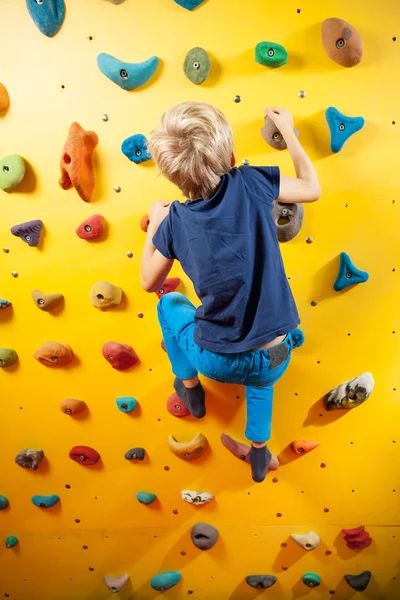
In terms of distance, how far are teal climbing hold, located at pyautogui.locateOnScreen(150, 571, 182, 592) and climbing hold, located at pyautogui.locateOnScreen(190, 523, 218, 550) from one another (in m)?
0.19

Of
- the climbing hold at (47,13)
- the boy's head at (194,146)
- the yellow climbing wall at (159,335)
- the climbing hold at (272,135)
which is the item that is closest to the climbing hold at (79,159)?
the yellow climbing wall at (159,335)

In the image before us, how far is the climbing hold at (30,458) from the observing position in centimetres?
155

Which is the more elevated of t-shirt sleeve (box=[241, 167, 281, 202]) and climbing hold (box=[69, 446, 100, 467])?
t-shirt sleeve (box=[241, 167, 281, 202])

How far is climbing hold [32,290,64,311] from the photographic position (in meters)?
1.36

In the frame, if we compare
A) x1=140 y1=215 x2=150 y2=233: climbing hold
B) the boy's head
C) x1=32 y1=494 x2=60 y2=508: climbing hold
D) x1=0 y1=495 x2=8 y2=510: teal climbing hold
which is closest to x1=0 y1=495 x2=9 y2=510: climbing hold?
x1=0 y1=495 x2=8 y2=510: teal climbing hold

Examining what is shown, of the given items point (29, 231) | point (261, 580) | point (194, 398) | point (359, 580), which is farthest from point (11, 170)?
point (359, 580)

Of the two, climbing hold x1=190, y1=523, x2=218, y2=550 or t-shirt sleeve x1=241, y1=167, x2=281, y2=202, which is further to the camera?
climbing hold x1=190, y1=523, x2=218, y2=550

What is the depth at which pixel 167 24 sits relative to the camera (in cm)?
116

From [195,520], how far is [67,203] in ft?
3.78

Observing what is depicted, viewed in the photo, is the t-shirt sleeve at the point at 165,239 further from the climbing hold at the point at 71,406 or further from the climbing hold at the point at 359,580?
the climbing hold at the point at 359,580

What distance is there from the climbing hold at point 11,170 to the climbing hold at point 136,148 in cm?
30

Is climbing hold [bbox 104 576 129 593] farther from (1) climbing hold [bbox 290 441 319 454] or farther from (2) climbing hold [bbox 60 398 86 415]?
(1) climbing hold [bbox 290 441 319 454]

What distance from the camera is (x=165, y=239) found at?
3.43 ft

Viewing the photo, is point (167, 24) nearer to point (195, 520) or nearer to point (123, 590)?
point (195, 520)
